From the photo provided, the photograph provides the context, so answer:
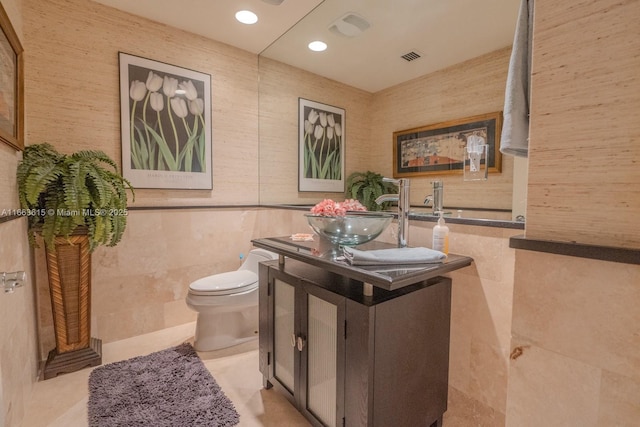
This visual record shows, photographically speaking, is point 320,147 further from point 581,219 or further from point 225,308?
point 581,219

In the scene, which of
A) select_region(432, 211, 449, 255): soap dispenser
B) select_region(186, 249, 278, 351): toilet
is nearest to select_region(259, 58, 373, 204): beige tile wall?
select_region(186, 249, 278, 351): toilet

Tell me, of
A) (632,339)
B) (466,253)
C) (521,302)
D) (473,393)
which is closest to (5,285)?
(521,302)

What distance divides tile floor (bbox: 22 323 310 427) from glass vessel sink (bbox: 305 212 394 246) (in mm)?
901

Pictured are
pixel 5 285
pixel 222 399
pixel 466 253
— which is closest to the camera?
pixel 5 285

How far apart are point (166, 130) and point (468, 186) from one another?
2.48 meters

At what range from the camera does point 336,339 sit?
1.14m

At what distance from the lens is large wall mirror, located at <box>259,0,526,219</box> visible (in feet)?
7.02

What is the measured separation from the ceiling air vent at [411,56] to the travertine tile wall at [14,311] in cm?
256

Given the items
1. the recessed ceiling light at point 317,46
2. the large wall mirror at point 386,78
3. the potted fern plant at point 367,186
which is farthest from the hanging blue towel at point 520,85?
the recessed ceiling light at point 317,46

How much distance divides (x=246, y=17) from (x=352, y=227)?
1840 mm

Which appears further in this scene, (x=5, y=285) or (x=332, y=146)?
(x=332, y=146)

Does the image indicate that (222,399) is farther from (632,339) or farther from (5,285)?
(632,339)

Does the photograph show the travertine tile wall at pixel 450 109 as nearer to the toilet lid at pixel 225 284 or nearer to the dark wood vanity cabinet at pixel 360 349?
the dark wood vanity cabinet at pixel 360 349

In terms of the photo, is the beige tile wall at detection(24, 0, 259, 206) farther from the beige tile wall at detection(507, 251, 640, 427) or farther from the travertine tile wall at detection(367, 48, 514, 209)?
the beige tile wall at detection(507, 251, 640, 427)
